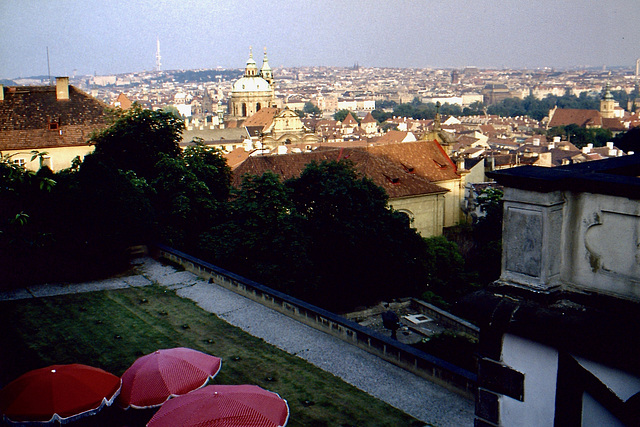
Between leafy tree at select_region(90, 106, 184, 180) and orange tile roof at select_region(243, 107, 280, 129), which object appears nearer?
leafy tree at select_region(90, 106, 184, 180)

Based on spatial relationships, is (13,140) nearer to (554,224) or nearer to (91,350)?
(91,350)

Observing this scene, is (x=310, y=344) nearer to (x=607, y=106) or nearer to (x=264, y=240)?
(x=264, y=240)

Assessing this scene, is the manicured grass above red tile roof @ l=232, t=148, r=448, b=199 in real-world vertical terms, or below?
below

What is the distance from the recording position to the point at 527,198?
4.97 metres

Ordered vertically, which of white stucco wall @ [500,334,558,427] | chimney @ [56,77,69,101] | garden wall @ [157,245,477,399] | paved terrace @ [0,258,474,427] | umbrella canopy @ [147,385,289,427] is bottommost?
paved terrace @ [0,258,474,427]

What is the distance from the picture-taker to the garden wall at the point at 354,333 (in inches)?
518

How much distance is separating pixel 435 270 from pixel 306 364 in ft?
65.6

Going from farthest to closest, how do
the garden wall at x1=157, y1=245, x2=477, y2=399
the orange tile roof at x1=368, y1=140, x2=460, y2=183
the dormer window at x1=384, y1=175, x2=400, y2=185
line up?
the orange tile roof at x1=368, y1=140, x2=460, y2=183 < the dormer window at x1=384, y1=175, x2=400, y2=185 < the garden wall at x1=157, y1=245, x2=477, y2=399

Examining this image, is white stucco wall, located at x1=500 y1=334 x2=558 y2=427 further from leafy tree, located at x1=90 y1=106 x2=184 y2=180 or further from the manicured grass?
leafy tree, located at x1=90 y1=106 x2=184 y2=180

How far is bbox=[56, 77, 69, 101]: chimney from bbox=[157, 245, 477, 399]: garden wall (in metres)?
19.0

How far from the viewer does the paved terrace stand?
41.6 ft

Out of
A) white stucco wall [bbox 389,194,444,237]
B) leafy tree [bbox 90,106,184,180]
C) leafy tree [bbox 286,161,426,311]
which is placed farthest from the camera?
white stucco wall [bbox 389,194,444,237]

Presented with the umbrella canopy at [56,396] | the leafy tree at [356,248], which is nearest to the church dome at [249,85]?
the leafy tree at [356,248]

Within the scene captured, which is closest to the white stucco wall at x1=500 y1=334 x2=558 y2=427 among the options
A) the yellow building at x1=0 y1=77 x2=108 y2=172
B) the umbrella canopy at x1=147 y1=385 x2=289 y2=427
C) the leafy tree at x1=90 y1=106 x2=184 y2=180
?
the umbrella canopy at x1=147 y1=385 x2=289 y2=427
